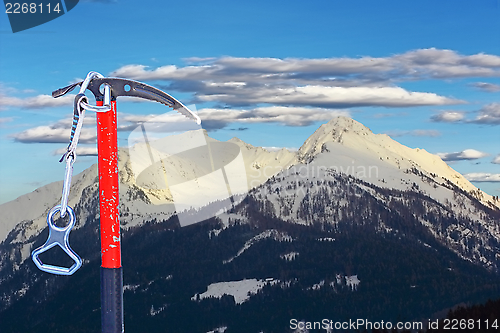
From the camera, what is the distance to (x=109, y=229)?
41.2 m

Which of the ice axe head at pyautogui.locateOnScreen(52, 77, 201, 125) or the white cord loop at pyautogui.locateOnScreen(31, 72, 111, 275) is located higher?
the ice axe head at pyautogui.locateOnScreen(52, 77, 201, 125)

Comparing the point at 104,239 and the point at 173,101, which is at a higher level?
the point at 173,101

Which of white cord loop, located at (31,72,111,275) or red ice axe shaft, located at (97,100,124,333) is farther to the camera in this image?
red ice axe shaft, located at (97,100,124,333)

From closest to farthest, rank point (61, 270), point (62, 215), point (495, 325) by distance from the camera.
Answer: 1. point (61, 270)
2. point (62, 215)
3. point (495, 325)

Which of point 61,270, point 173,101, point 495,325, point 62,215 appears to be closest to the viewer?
point 61,270

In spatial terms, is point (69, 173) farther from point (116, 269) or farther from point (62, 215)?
point (116, 269)

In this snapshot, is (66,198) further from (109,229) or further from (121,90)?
(121,90)

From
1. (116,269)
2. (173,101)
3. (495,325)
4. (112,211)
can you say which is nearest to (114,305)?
(116,269)

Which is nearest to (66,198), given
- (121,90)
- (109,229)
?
(109,229)

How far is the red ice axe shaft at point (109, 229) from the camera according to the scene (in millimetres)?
41250

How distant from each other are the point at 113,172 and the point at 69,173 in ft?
10.2

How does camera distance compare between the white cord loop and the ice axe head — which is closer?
the white cord loop

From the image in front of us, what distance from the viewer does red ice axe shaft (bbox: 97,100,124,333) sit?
41250 mm

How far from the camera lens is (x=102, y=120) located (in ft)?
136
